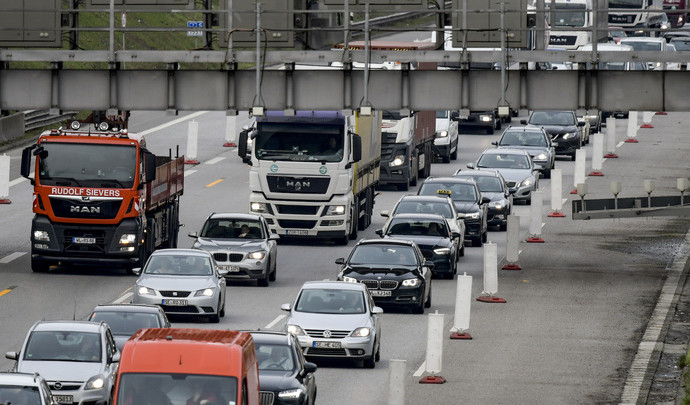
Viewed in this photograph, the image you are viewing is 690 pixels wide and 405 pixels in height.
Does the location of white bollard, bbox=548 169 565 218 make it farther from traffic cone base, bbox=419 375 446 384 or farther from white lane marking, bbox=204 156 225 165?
traffic cone base, bbox=419 375 446 384

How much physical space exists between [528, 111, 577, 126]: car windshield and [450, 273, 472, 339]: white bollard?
107 feet

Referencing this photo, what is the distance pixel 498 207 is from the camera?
46.2 metres

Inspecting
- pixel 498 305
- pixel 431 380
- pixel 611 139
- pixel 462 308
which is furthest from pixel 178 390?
pixel 611 139

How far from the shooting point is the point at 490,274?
114 feet

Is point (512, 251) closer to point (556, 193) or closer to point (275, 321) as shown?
point (275, 321)

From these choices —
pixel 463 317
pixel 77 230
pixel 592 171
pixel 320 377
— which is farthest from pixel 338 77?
pixel 592 171

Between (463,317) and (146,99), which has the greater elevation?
(146,99)

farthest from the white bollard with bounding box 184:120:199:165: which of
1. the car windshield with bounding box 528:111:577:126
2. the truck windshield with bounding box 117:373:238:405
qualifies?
the truck windshield with bounding box 117:373:238:405

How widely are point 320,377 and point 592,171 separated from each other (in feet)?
109

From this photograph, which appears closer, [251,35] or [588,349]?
[588,349]

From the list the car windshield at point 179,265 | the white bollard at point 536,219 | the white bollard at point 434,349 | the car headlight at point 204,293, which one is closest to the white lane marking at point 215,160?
the white bollard at point 536,219

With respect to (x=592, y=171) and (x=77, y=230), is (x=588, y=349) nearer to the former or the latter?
(x=77, y=230)

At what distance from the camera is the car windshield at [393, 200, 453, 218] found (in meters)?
40.9

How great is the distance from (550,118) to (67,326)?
41.2m
